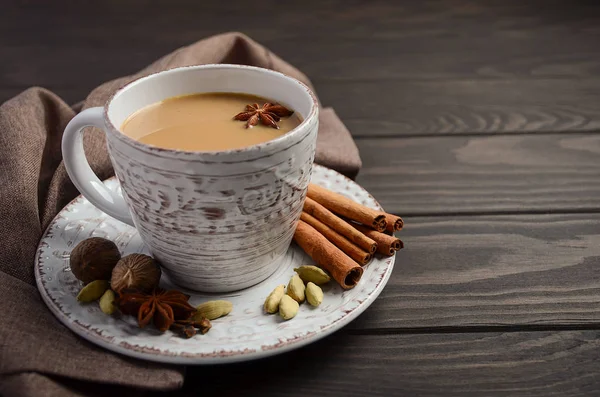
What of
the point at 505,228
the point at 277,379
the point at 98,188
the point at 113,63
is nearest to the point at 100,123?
the point at 98,188

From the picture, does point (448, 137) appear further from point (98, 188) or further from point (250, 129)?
point (98, 188)

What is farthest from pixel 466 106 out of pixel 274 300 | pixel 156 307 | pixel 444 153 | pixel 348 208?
pixel 156 307

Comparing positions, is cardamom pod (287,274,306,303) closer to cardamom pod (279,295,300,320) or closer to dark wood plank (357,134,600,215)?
cardamom pod (279,295,300,320)

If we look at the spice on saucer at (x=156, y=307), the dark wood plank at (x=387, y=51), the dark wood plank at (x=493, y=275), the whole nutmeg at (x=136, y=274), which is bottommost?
the dark wood plank at (x=387, y=51)

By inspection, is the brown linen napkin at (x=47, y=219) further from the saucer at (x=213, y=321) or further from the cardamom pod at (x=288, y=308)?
the cardamom pod at (x=288, y=308)

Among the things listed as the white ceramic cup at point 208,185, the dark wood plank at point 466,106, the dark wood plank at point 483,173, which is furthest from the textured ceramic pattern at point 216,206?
the dark wood plank at point 466,106

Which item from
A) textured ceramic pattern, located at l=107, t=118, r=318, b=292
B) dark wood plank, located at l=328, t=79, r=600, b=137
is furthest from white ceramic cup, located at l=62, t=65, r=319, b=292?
dark wood plank, located at l=328, t=79, r=600, b=137
